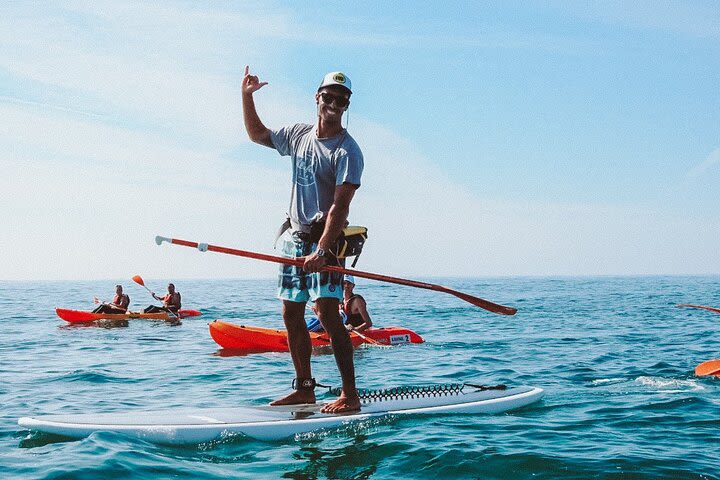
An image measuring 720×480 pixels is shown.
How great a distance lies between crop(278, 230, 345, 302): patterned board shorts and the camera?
21.6ft

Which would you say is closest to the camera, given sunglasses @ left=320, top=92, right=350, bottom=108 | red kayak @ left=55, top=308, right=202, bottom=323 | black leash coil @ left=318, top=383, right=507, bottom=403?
sunglasses @ left=320, top=92, right=350, bottom=108

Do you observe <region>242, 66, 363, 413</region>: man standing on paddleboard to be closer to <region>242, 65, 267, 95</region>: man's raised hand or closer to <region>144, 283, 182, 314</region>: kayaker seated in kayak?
<region>242, 65, 267, 95</region>: man's raised hand

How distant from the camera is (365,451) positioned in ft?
20.0

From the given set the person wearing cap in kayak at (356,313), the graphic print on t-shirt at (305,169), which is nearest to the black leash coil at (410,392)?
the graphic print on t-shirt at (305,169)

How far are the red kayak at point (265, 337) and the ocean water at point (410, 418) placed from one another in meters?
0.46

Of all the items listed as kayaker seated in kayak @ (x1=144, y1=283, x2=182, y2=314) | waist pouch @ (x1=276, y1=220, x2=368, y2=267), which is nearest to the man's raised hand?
waist pouch @ (x1=276, y1=220, x2=368, y2=267)

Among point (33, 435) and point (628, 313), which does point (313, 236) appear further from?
point (628, 313)

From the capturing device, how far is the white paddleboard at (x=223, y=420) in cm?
626

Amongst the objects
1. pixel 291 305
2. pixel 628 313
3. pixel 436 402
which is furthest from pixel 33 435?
pixel 628 313

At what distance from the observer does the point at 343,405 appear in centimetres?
697

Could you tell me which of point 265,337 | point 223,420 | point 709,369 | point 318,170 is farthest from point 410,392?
point 265,337

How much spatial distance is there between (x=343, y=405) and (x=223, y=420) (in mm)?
1110

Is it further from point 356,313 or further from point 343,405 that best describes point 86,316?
point 343,405

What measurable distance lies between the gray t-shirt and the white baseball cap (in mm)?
401
